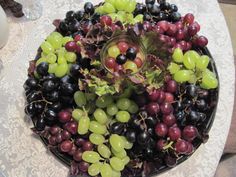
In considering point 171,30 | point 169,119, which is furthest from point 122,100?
point 171,30

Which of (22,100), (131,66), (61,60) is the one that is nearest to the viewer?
(131,66)

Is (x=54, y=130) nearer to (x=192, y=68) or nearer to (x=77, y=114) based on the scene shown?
(x=77, y=114)

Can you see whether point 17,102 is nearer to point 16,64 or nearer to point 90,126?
point 16,64

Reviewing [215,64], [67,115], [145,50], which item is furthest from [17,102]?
[215,64]

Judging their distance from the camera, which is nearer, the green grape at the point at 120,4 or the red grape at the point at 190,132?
the red grape at the point at 190,132

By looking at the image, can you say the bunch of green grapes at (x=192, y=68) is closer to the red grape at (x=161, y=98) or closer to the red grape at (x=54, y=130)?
the red grape at (x=161, y=98)

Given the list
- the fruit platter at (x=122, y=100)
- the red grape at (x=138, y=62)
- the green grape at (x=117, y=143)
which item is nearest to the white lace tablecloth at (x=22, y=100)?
the fruit platter at (x=122, y=100)

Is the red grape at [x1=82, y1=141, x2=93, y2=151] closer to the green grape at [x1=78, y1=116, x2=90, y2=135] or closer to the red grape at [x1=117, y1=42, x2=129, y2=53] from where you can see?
the green grape at [x1=78, y1=116, x2=90, y2=135]
